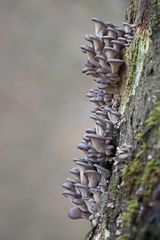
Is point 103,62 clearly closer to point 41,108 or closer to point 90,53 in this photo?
point 90,53

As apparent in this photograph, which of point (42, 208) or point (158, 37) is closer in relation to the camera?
point (158, 37)

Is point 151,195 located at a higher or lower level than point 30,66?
lower

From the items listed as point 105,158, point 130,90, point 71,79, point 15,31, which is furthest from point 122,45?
point 15,31

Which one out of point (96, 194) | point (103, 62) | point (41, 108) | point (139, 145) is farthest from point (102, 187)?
point (41, 108)

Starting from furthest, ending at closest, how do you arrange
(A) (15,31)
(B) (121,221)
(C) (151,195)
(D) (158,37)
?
(A) (15,31)
(D) (158,37)
(B) (121,221)
(C) (151,195)

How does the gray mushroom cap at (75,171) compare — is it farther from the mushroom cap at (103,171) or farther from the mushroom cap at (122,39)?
the mushroom cap at (122,39)

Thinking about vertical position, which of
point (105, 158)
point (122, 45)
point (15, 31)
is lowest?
point (105, 158)

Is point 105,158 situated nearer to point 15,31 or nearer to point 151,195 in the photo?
point 151,195
